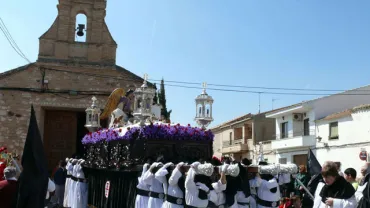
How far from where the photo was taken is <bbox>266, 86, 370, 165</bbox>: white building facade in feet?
90.6

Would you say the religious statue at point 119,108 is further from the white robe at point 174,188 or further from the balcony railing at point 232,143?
the balcony railing at point 232,143

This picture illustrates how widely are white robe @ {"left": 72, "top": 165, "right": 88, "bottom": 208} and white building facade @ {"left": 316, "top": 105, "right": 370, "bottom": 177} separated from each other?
51.3 ft

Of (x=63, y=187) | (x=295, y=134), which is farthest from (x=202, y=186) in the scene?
(x=295, y=134)

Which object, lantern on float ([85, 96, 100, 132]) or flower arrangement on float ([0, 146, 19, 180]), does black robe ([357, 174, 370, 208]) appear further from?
lantern on float ([85, 96, 100, 132])

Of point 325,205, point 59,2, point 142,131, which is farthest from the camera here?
point 59,2

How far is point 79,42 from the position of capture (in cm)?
2205

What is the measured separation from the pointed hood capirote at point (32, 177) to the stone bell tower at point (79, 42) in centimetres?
1632

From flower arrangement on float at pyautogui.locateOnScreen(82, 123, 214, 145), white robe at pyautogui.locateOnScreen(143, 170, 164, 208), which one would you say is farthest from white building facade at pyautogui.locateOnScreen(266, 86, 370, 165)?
white robe at pyautogui.locateOnScreen(143, 170, 164, 208)

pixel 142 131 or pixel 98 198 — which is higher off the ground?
pixel 142 131

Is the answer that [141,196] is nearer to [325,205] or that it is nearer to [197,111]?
[197,111]

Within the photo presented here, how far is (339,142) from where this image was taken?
24.6 metres

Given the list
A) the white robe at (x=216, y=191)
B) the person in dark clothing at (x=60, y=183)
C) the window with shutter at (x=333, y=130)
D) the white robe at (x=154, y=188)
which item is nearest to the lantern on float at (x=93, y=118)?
the person in dark clothing at (x=60, y=183)

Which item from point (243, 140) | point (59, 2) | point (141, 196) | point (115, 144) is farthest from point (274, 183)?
point (243, 140)

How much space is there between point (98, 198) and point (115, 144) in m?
1.84
